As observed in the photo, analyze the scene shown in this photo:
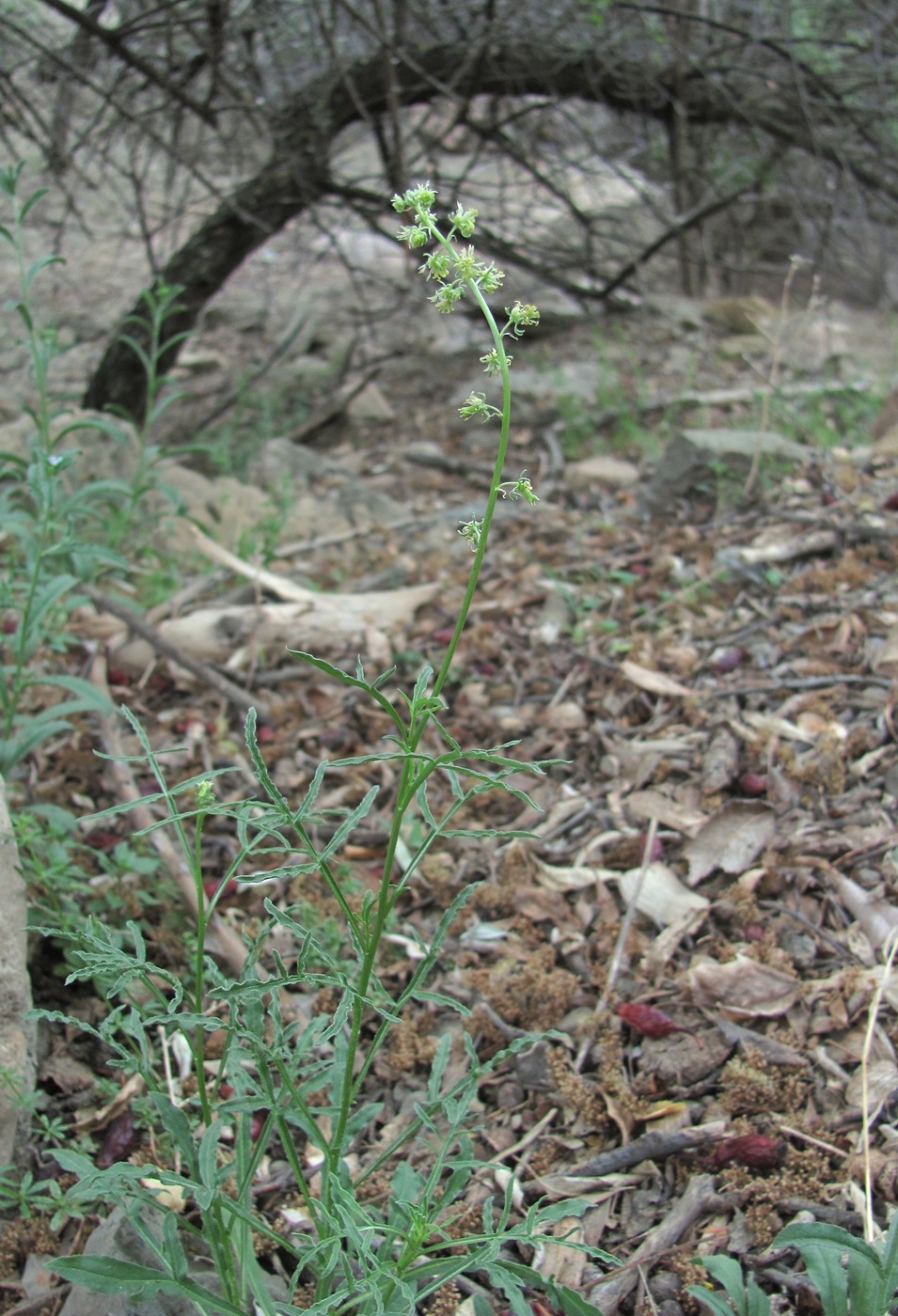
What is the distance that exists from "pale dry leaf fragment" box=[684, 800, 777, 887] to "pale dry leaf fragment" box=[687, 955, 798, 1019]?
327 millimetres

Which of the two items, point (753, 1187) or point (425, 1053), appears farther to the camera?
point (425, 1053)

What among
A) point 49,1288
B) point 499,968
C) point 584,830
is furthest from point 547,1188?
point 584,830

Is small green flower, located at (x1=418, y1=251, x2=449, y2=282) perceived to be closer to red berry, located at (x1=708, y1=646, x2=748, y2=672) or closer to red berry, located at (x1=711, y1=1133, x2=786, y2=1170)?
red berry, located at (x1=711, y1=1133, x2=786, y2=1170)

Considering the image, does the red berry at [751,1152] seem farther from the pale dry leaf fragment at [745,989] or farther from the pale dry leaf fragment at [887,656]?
the pale dry leaf fragment at [887,656]

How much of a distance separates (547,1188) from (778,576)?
94.4 inches

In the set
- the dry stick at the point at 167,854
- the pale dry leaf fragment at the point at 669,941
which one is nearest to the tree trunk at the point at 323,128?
the dry stick at the point at 167,854

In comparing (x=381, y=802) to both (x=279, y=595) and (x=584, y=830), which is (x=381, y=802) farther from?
A: (x=279, y=595)

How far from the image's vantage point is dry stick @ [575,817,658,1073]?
2.26 metres

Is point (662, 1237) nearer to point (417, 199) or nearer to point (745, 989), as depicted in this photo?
point (745, 989)

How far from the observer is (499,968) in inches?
98.7

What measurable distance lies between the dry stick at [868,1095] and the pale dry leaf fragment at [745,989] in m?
0.17

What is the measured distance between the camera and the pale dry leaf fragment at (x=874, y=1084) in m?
2.02

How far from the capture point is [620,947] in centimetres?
246

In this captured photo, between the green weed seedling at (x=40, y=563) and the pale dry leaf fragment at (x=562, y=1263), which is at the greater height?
the green weed seedling at (x=40, y=563)
